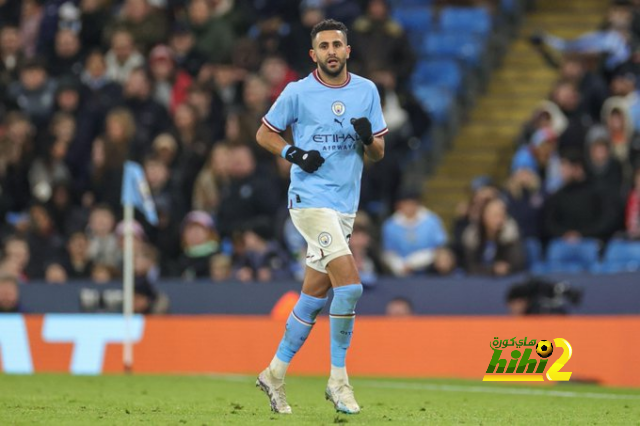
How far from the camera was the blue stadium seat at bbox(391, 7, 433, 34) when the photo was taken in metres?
22.1

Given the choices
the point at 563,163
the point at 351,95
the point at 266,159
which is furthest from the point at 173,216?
the point at 351,95

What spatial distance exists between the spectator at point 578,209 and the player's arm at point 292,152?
7.68 metres

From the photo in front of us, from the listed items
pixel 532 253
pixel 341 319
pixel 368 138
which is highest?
pixel 368 138

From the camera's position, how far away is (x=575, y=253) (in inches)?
675

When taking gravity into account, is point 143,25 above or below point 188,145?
above

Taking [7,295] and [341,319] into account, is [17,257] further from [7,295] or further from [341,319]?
[341,319]

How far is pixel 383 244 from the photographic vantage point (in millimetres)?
18281

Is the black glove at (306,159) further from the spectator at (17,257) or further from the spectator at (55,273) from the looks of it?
the spectator at (17,257)

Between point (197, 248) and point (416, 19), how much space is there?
587 cm

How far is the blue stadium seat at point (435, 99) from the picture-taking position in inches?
823

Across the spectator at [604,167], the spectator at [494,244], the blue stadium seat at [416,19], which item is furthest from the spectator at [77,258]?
the spectator at [604,167]

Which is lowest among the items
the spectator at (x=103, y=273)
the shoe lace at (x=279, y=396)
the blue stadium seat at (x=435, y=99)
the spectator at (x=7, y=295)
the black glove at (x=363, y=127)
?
the spectator at (x=7, y=295)

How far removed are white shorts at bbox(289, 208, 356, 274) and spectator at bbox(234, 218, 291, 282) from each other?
23.8ft

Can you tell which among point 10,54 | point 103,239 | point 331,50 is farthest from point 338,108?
point 10,54
